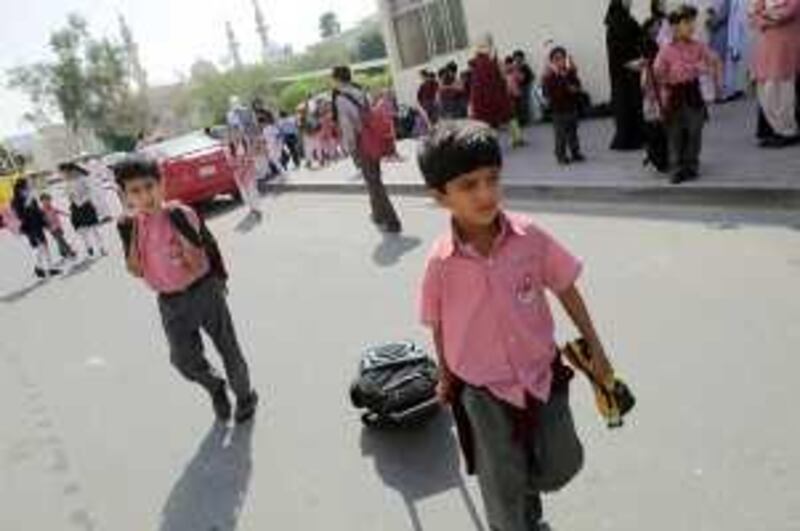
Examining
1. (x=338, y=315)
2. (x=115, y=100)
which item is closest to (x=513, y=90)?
(x=338, y=315)

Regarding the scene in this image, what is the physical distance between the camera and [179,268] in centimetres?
642

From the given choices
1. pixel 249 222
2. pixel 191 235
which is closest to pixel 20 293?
pixel 249 222

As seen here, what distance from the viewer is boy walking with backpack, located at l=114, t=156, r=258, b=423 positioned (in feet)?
20.7

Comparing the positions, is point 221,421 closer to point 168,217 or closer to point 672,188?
point 168,217

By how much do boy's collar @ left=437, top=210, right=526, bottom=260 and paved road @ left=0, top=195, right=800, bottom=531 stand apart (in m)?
1.56

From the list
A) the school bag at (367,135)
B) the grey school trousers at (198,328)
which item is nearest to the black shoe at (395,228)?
the school bag at (367,135)

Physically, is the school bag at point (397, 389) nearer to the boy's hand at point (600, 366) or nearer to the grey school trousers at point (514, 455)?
the grey school trousers at point (514, 455)

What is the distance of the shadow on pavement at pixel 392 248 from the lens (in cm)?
1074

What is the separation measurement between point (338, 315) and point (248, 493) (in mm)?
3404

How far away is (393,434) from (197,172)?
1482 cm

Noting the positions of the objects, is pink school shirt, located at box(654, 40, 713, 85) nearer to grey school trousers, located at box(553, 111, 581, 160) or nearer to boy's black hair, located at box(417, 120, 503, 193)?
grey school trousers, located at box(553, 111, 581, 160)

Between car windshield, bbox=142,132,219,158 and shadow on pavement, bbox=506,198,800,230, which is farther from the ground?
shadow on pavement, bbox=506,198,800,230

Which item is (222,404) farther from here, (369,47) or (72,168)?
(369,47)

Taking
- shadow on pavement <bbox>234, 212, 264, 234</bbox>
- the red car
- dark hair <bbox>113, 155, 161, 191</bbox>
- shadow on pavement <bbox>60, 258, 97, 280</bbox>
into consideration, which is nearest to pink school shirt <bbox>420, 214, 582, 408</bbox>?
dark hair <bbox>113, 155, 161, 191</bbox>
